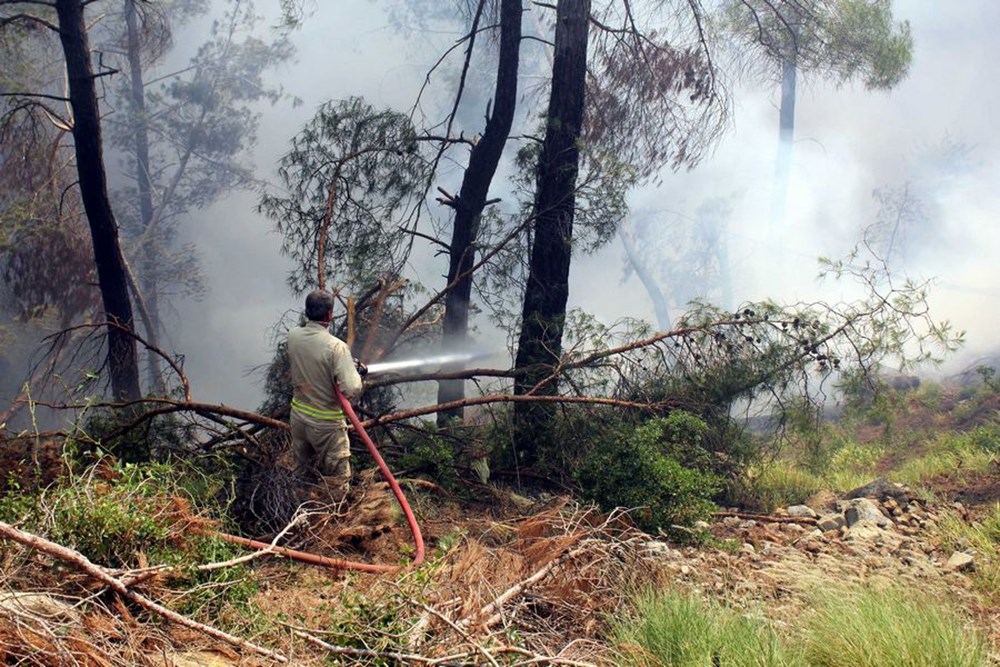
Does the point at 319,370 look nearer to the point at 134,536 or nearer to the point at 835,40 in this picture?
the point at 134,536

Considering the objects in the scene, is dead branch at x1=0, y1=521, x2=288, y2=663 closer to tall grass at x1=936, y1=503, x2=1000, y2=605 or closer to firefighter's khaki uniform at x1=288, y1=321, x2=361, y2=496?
firefighter's khaki uniform at x1=288, y1=321, x2=361, y2=496

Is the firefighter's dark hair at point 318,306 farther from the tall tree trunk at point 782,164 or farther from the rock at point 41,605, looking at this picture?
the tall tree trunk at point 782,164

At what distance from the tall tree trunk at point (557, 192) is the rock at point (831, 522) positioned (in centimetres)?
277

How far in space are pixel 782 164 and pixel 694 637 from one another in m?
21.0

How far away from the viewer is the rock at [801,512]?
24.3ft

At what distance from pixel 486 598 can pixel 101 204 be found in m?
6.89

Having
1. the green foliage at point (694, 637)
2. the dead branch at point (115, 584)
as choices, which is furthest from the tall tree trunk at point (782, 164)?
the dead branch at point (115, 584)

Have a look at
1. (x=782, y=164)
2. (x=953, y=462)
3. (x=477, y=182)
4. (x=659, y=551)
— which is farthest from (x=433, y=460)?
(x=782, y=164)

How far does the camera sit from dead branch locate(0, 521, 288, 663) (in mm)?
3852

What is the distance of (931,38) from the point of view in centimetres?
2189

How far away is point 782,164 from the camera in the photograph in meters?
23.2

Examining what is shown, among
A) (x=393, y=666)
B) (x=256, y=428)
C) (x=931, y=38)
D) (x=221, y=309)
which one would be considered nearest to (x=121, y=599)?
(x=393, y=666)

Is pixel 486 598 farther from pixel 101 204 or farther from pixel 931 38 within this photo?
pixel 931 38

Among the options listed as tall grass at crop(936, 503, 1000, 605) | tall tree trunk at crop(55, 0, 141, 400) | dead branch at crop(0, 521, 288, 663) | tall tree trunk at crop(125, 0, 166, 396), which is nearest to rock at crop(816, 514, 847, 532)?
tall grass at crop(936, 503, 1000, 605)
